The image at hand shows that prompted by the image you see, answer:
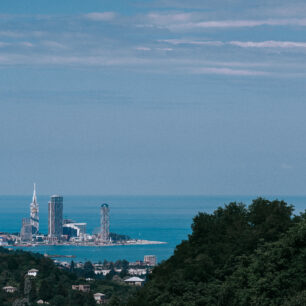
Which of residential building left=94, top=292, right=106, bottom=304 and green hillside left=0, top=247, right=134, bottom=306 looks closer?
green hillside left=0, top=247, right=134, bottom=306

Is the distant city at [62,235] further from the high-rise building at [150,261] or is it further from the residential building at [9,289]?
the residential building at [9,289]

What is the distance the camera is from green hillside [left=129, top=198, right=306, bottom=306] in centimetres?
1731

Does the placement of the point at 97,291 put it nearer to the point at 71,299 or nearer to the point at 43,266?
the point at 43,266

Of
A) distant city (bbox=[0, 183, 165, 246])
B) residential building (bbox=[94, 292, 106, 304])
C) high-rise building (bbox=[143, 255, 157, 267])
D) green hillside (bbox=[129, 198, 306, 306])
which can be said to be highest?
distant city (bbox=[0, 183, 165, 246])

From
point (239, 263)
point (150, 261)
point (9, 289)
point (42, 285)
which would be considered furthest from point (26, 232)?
point (239, 263)

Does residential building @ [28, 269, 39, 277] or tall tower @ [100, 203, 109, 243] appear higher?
tall tower @ [100, 203, 109, 243]

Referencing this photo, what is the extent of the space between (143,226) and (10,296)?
5612 inches

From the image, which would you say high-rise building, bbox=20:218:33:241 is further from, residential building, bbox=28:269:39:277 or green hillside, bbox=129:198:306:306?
green hillside, bbox=129:198:306:306

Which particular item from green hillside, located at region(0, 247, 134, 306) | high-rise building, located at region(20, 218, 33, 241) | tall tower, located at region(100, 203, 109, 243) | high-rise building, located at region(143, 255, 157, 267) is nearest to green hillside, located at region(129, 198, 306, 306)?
green hillside, located at region(0, 247, 134, 306)

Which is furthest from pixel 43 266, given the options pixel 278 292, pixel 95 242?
pixel 95 242

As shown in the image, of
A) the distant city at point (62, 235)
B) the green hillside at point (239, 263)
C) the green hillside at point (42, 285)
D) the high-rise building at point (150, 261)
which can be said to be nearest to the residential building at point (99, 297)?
the green hillside at point (42, 285)

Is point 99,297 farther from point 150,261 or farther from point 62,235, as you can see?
point 62,235

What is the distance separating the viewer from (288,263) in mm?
17656

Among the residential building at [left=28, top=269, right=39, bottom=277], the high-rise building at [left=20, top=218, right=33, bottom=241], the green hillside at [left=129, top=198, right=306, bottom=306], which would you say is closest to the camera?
the green hillside at [left=129, top=198, right=306, bottom=306]
